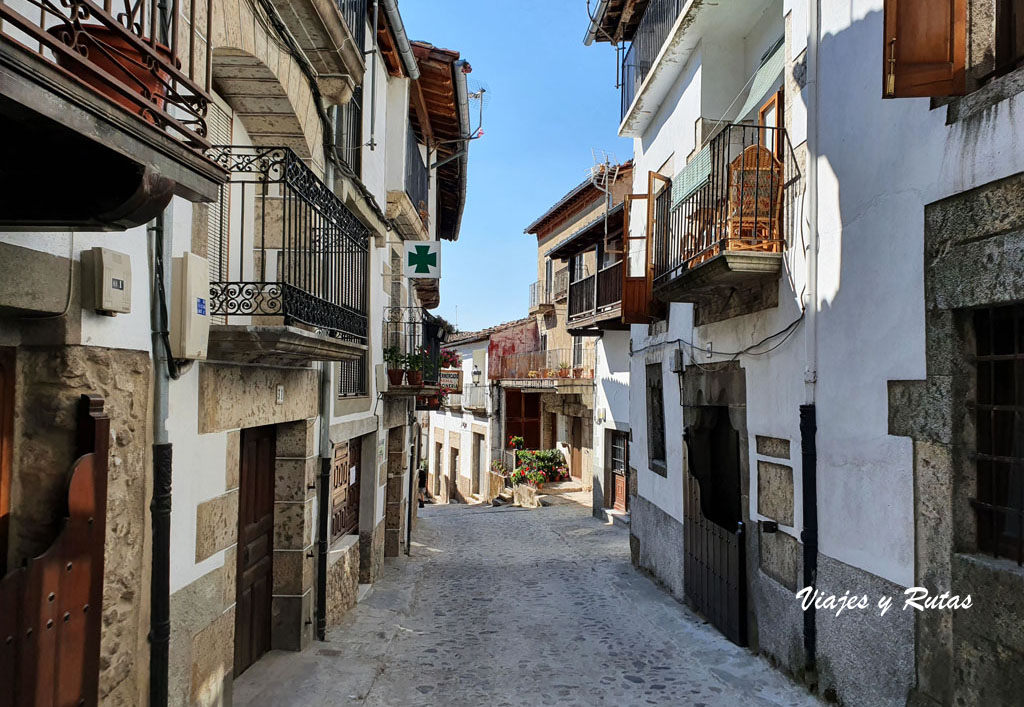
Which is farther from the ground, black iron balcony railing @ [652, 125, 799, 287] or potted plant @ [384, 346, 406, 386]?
black iron balcony railing @ [652, 125, 799, 287]

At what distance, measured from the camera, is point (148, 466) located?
3.60 m

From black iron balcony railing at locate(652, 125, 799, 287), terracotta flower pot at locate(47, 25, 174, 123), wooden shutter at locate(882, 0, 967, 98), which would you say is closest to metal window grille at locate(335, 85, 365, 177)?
black iron balcony railing at locate(652, 125, 799, 287)

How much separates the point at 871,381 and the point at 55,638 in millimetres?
4615

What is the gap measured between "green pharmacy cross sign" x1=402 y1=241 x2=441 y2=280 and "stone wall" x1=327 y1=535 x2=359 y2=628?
4.06 m

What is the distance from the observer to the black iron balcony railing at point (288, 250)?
4.52 metres

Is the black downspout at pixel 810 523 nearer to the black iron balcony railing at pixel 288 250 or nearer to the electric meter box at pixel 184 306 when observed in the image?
the black iron balcony railing at pixel 288 250

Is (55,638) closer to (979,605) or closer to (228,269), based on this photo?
(228,269)

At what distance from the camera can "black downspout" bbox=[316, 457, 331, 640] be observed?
681 centimetres

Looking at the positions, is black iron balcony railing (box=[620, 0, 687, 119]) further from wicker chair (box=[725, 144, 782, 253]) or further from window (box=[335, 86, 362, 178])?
window (box=[335, 86, 362, 178])

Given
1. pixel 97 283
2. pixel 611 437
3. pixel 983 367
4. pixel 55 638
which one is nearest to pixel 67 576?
pixel 55 638

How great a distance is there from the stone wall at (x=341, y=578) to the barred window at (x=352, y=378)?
1.62 meters

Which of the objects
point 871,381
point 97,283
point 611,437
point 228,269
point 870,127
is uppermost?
point 870,127

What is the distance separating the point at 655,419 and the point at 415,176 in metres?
5.46

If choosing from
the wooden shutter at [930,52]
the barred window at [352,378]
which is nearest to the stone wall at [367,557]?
the barred window at [352,378]
